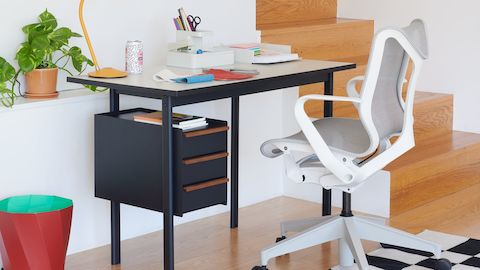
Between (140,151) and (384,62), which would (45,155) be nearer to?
(140,151)

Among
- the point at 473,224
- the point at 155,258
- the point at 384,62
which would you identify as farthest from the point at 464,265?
the point at 155,258

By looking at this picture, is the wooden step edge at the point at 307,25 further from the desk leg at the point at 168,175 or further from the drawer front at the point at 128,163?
the desk leg at the point at 168,175

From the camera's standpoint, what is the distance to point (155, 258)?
3584 millimetres

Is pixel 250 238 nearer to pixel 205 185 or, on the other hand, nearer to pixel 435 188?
pixel 205 185

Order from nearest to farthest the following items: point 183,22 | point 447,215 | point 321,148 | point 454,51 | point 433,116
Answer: point 321,148
point 183,22
point 447,215
point 433,116
point 454,51

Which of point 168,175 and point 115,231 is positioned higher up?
point 168,175

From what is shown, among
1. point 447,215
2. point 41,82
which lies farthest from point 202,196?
point 447,215

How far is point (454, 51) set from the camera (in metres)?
5.01

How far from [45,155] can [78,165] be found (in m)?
0.17

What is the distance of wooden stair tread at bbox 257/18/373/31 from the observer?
15.0ft

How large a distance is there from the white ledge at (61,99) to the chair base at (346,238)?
3.01 ft

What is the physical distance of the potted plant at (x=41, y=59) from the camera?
332 cm

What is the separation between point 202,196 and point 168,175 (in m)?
0.19

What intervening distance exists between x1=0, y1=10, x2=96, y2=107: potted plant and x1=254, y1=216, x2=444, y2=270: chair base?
0.97 metres
